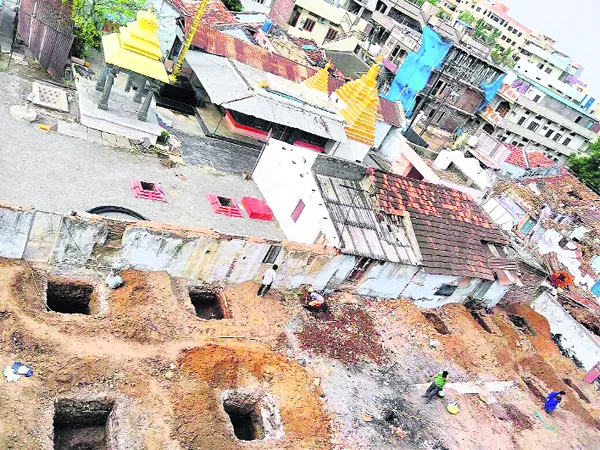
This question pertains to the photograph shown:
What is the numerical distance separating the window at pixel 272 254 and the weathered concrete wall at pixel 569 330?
55.4 ft

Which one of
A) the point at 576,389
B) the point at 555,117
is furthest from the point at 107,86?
the point at 555,117

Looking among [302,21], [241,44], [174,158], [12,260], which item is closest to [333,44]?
[302,21]

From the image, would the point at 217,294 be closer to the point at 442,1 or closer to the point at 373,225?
the point at 373,225

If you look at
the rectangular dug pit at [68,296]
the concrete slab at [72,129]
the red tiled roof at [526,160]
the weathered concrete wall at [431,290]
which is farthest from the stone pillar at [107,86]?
the red tiled roof at [526,160]

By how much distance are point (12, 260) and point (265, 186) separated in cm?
1170

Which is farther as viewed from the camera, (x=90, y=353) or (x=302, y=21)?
(x=302, y=21)

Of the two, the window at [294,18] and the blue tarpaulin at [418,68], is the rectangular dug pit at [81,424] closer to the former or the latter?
the blue tarpaulin at [418,68]

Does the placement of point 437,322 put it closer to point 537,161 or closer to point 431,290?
point 431,290

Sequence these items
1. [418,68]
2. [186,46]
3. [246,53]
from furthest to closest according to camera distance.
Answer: [418,68]
[246,53]
[186,46]

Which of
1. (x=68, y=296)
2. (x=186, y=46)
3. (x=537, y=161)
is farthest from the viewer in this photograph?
(x=537, y=161)

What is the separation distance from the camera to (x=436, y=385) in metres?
16.6

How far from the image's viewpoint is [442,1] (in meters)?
107

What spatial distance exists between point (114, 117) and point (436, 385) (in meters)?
17.3

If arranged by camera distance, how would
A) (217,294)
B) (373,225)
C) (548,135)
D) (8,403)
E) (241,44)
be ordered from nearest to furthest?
(8,403) → (217,294) → (373,225) → (241,44) → (548,135)
